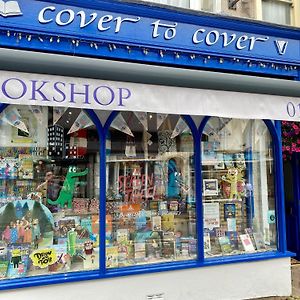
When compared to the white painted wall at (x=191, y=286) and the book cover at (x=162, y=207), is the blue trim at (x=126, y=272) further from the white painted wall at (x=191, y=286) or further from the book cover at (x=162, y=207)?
the book cover at (x=162, y=207)

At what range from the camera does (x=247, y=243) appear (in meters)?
5.39

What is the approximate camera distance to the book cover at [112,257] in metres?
4.61

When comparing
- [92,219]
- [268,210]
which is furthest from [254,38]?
[92,219]

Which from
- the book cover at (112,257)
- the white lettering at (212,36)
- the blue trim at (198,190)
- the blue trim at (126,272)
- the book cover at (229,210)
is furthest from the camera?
the book cover at (229,210)

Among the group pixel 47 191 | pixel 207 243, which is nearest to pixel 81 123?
pixel 47 191

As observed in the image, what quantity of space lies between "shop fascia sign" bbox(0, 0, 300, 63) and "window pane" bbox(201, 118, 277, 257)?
1108 millimetres

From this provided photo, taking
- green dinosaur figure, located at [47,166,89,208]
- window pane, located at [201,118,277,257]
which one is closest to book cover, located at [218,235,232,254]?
window pane, located at [201,118,277,257]

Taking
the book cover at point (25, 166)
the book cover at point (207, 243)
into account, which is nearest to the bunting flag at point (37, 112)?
the book cover at point (25, 166)

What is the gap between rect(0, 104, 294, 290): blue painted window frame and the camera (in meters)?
4.20

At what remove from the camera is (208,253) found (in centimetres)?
508

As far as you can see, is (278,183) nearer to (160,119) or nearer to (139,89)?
(160,119)

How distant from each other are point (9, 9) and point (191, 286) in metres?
4.09

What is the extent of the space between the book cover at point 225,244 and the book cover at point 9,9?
13.1 ft

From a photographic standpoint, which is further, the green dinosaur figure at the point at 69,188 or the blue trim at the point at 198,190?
the blue trim at the point at 198,190
